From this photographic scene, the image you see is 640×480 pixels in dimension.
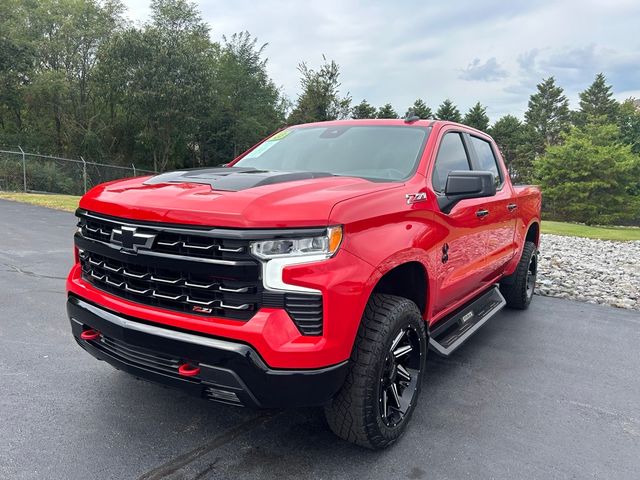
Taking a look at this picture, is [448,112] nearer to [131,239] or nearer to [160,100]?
[160,100]

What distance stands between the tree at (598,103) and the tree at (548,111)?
2748mm

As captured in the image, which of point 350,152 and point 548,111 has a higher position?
point 548,111

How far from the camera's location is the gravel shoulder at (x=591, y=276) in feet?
21.7

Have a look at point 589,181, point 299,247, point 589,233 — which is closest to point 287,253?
point 299,247

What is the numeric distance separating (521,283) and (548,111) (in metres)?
70.5

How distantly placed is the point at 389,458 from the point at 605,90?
7362 centimetres

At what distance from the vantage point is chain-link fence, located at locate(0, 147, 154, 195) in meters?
20.3

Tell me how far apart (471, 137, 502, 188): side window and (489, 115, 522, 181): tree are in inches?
2303

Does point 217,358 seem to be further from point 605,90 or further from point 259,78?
point 605,90

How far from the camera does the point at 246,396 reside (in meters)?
2.20

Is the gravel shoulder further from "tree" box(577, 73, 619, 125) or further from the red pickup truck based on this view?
"tree" box(577, 73, 619, 125)

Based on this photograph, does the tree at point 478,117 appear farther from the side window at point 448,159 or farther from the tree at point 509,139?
the side window at point 448,159

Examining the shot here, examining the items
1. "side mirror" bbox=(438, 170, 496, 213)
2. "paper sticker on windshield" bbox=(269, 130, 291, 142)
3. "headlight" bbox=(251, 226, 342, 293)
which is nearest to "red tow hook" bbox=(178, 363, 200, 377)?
"headlight" bbox=(251, 226, 342, 293)

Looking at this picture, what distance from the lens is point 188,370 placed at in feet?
7.48
